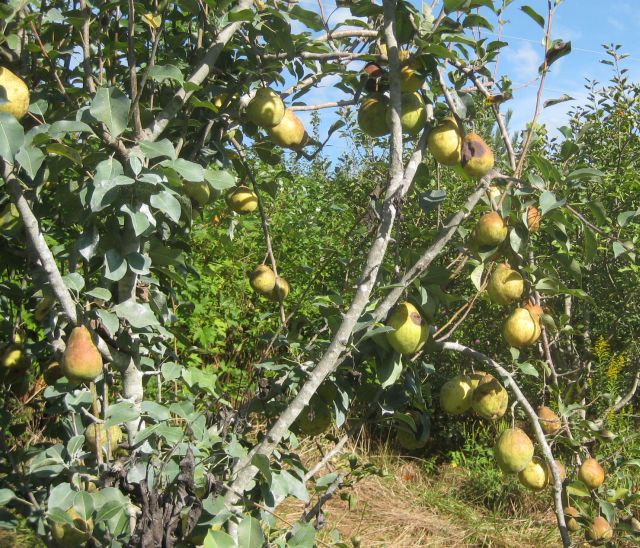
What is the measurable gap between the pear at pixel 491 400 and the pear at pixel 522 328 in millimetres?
133

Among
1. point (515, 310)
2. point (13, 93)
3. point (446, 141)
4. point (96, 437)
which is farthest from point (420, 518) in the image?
point (13, 93)

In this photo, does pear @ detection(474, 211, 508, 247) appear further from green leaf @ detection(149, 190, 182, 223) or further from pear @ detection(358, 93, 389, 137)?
green leaf @ detection(149, 190, 182, 223)

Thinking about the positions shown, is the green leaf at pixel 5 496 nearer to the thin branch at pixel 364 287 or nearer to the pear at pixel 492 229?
the thin branch at pixel 364 287

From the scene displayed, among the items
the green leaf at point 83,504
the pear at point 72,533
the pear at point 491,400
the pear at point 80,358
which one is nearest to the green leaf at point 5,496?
the pear at point 72,533

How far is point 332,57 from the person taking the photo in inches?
58.7

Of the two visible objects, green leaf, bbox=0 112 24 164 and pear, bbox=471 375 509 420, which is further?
pear, bbox=471 375 509 420

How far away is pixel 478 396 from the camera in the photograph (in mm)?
1799

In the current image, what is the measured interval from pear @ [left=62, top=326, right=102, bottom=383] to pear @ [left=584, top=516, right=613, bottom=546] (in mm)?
1411

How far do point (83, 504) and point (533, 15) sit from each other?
1464 millimetres

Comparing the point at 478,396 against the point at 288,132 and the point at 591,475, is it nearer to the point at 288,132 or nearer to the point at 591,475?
the point at 591,475

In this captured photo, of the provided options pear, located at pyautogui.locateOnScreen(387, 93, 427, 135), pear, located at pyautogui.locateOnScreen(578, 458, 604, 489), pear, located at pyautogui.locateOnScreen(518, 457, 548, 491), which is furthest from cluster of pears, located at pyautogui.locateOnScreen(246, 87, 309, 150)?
pear, located at pyautogui.locateOnScreen(578, 458, 604, 489)

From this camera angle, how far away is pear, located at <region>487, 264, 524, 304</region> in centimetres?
169

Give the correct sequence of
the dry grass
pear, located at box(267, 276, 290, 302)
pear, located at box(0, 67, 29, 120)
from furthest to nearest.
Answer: the dry grass → pear, located at box(267, 276, 290, 302) → pear, located at box(0, 67, 29, 120)

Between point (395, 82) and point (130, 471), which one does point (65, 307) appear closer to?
point (130, 471)
